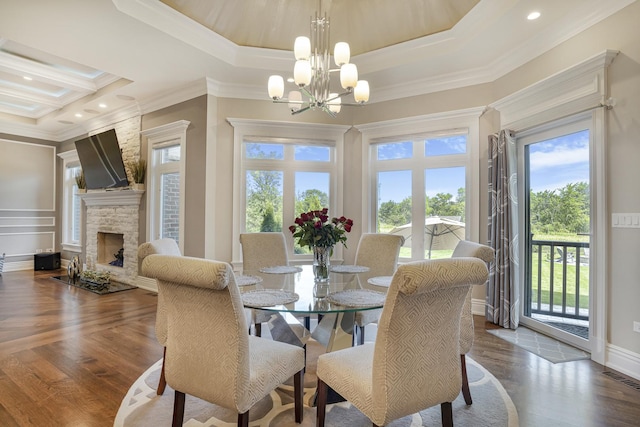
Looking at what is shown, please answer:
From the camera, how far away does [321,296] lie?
6.35ft

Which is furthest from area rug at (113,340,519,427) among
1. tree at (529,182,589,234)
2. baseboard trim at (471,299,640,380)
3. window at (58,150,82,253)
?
window at (58,150,82,253)

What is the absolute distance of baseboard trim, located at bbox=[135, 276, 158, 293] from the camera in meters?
4.87

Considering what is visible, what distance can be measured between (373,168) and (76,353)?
12.2 ft

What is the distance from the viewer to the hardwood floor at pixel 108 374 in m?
1.91

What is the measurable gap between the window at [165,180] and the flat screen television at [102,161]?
25.8 inches

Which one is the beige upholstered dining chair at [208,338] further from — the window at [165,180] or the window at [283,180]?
the window at [165,180]

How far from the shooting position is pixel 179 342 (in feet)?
4.94

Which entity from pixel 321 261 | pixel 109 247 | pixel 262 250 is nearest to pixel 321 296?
pixel 321 261

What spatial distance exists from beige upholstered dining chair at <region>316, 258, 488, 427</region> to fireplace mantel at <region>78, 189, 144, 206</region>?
4.83 meters

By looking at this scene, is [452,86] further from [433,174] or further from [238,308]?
[238,308]

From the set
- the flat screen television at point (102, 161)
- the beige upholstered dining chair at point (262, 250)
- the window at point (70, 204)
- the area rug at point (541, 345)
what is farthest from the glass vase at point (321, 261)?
the window at point (70, 204)

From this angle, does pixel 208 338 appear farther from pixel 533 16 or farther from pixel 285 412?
pixel 533 16

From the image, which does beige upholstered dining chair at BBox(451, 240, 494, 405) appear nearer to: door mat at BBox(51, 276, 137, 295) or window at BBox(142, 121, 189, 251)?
window at BBox(142, 121, 189, 251)

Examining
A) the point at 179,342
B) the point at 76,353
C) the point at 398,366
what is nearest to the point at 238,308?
the point at 179,342
